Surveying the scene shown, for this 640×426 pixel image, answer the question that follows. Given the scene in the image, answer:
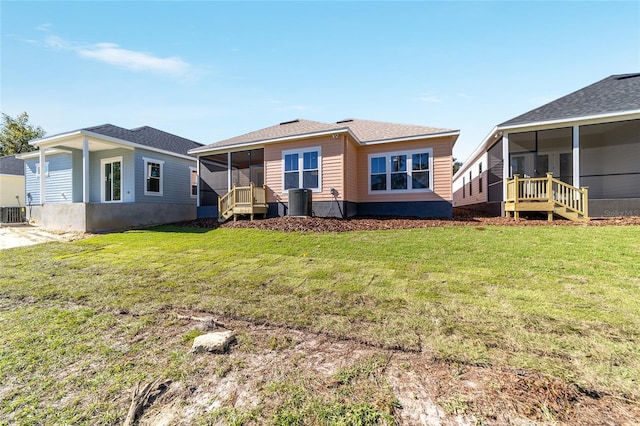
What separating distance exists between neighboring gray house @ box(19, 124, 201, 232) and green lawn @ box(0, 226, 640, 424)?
5282 mm

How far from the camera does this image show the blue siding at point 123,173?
43.4 feet

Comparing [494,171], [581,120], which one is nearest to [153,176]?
[494,171]

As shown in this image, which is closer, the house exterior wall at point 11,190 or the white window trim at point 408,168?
the white window trim at point 408,168

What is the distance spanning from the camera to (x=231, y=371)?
2166 millimetres

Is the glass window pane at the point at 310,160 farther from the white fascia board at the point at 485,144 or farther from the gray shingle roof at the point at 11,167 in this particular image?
the gray shingle roof at the point at 11,167

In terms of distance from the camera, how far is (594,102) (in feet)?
34.2

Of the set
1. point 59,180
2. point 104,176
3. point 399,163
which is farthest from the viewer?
point 59,180

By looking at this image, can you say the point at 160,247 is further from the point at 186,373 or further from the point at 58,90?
the point at 58,90

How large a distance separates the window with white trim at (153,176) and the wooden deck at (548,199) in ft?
52.7

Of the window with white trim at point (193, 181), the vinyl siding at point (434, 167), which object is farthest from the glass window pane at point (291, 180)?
the window with white trim at point (193, 181)

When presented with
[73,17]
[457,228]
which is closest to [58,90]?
[73,17]

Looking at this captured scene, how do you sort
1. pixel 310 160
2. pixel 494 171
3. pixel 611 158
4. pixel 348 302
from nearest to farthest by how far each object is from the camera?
1. pixel 348 302
2. pixel 310 160
3. pixel 611 158
4. pixel 494 171

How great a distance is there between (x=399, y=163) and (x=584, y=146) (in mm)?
9270

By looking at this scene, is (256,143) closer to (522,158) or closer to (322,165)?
(322,165)
